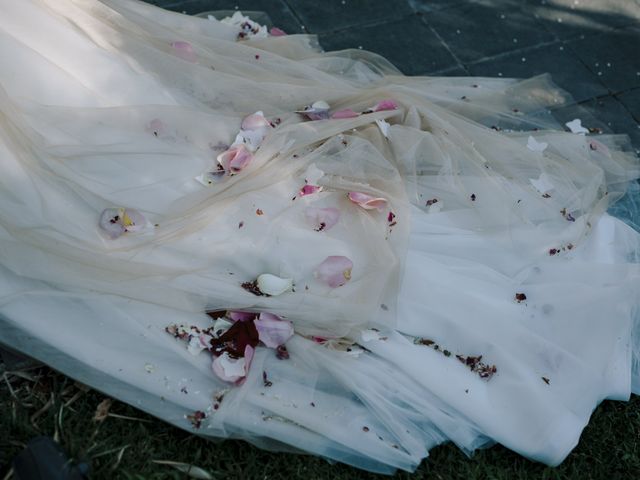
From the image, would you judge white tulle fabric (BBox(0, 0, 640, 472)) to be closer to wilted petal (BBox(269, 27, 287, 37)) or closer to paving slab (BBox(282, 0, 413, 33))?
wilted petal (BBox(269, 27, 287, 37))

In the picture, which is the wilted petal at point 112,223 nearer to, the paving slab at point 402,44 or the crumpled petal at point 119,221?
the crumpled petal at point 119,221

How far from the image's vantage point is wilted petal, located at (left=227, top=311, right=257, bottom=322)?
217 cm

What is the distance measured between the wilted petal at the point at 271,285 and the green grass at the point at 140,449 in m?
0.39

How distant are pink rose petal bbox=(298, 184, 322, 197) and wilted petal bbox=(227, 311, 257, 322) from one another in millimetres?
401

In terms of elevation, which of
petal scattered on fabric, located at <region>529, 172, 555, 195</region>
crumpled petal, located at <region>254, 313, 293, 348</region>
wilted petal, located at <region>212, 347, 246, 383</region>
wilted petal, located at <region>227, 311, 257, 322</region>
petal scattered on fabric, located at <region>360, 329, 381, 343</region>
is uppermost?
wilted petal, located at <region>227, 311, 257, 322</region>

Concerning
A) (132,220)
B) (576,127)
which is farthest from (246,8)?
(132,220)

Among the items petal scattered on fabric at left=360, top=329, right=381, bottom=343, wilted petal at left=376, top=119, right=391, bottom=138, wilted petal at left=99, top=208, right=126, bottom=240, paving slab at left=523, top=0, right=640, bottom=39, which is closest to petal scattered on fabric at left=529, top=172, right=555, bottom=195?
wilted petal at left=376, top=119, right=391, bottom=138

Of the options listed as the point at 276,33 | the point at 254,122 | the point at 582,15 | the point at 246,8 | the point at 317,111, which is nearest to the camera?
the point at 254,122

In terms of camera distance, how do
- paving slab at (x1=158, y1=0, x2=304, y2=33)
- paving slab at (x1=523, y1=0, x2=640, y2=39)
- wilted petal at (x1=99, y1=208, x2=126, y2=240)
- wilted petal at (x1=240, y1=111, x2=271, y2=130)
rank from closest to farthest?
wilted petal at (x1=99, y1=208, x2=126, y2=240), wilted petal at (x1=240, y1=111, x2=271, y2=130), paving slab at (x1=158, y1=0, x2=304, y2=33), paving slab at (x1=523, y1=0, x2=640, y2=39)

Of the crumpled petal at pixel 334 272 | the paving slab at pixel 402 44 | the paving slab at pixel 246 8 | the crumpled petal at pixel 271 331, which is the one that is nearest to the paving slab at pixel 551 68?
the paving slab at pixel 402 44

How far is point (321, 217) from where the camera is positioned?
234cm

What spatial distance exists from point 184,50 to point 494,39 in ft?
4.90

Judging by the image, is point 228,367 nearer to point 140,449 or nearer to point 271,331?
point 271,331

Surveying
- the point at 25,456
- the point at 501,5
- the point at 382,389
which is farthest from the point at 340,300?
the point at 501,5
